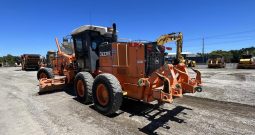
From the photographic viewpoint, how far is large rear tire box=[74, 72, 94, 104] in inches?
260

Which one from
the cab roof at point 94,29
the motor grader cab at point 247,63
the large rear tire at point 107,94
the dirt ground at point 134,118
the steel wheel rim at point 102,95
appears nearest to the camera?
the dirt ground at point 134,118

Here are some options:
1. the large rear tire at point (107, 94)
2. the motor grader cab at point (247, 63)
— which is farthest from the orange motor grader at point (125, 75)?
the motor grader cab at point (247, 63)

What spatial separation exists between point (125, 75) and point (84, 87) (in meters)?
1.66

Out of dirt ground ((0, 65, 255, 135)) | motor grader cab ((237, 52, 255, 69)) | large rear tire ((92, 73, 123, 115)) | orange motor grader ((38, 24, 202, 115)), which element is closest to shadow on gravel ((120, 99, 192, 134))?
dirt ground ((0, 65, 255, 135))

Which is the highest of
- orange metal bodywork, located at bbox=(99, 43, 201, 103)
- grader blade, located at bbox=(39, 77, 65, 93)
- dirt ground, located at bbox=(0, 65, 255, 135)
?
orange metal bodywork, located at bbox=(99, 43, 201, 103)

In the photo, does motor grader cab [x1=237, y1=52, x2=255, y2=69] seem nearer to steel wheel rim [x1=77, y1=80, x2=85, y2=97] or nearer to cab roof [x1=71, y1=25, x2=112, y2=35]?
cab roof [x1=71, y1=25, x2=112, y2=35]

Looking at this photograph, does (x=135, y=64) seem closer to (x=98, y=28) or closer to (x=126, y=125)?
(x=126, y=125)

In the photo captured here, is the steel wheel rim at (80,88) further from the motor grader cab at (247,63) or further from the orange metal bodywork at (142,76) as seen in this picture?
the motor grader cab at (247,63)

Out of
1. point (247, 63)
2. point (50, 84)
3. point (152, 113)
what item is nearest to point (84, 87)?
point (152, 113)

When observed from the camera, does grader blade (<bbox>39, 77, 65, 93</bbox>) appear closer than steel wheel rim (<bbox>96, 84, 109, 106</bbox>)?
No

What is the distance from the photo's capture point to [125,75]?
591 centimetres

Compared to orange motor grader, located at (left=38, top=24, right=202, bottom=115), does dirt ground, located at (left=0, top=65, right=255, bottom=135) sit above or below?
below

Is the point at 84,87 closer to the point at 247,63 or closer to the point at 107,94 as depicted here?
the point at 107,94

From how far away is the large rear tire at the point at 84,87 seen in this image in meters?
6.60
